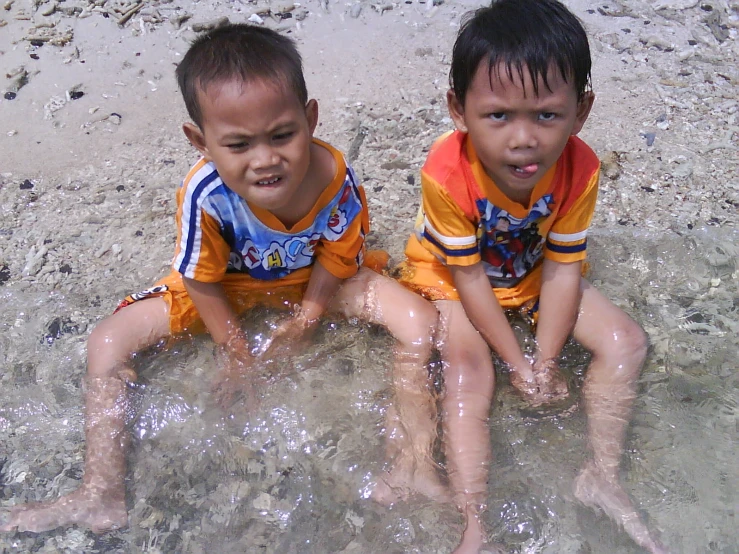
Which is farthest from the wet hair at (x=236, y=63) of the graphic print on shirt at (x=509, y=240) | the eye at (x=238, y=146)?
the graphic print on shirt at (x=509, y=240)

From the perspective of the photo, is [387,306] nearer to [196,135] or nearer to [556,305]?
[556,305]

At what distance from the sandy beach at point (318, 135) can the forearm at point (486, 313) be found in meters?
0.25

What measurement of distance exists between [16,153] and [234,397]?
5.85ft

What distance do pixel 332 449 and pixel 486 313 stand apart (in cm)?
64

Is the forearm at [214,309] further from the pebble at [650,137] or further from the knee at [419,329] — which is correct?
the pebble at [650,137]

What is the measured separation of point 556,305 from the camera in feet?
7.63

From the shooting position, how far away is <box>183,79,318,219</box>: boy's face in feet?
6.32

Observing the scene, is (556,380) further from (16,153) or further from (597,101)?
(16,153)

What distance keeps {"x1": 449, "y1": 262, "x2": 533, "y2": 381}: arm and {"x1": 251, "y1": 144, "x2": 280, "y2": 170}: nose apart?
0.66 meters

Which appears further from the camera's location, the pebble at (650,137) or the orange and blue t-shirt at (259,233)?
the pebble at (650,137)

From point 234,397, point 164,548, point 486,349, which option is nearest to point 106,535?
point 164,548

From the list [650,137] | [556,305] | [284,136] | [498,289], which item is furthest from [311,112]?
[650,137]

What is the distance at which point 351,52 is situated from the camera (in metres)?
3.85

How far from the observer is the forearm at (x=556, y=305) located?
231 centimetres
